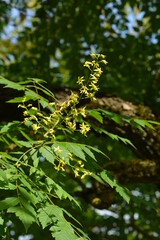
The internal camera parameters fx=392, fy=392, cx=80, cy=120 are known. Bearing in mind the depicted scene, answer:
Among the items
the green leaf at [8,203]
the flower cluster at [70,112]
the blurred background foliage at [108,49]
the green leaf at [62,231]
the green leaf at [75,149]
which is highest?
the blurred background foliage at [108,49]

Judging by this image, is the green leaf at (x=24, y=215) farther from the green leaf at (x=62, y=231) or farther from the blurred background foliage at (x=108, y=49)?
the blurred background foliage at (x=108, y=49)

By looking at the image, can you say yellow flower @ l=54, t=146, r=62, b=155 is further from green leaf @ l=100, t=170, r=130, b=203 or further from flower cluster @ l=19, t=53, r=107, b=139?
green leaf @ l=100, t=170, r=130, b=203

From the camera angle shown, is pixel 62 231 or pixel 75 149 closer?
pixel 62 231

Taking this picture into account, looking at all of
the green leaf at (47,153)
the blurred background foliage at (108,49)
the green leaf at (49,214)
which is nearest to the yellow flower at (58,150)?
the green leaf at (47,153)

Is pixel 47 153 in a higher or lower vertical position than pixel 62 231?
higher

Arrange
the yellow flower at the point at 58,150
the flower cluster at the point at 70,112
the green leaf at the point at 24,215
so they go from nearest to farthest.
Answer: the green leaf at the point at 24,215
the yellow flower at the point at 58,150
the flower cluster at the point at 70,112

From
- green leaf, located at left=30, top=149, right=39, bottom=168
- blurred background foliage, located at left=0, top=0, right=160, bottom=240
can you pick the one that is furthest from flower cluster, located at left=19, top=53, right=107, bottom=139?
blurred background foliage, located at left=0, top=0, right=160, bottom=240

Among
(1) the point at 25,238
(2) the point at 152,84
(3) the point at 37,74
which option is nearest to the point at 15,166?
(1) the point at 25,238

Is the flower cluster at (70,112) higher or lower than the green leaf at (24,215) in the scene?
higher

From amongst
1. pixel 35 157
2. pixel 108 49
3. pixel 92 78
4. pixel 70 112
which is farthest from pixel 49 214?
pixel 108 49

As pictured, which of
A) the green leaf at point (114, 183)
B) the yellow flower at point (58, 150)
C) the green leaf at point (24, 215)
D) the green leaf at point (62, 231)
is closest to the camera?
the green leaf at point (24, 215)

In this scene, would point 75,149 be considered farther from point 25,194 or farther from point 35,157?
point 25,194

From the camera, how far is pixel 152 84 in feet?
17.1

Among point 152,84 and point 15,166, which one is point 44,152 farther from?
point 152,84
